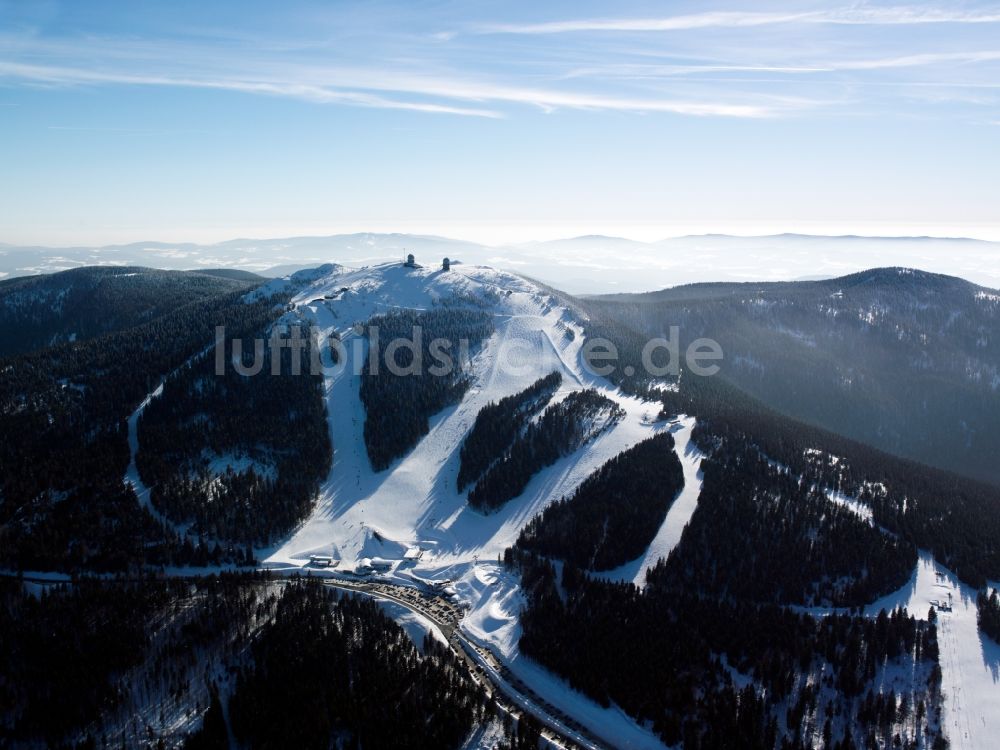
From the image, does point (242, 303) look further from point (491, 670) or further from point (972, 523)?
point (972, 523)

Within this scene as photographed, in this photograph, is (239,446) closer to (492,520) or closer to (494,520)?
(492,520)

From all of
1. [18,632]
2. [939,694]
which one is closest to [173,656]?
[18,632]

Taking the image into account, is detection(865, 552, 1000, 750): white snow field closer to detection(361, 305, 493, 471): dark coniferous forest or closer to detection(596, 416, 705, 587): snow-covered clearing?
detection(596, 416, 705, 587): snow-covered clearing

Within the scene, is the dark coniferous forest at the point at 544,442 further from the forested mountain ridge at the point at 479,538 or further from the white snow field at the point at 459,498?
the white snow field at the point at 459,498

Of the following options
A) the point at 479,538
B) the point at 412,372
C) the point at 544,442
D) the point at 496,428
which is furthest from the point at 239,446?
the point at 544,442

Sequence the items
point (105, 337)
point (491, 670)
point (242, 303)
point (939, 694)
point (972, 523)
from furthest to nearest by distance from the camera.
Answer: point (242, 303) → point (105, 337) → point (972, 523) → point (491, 670) → point (939, 694)

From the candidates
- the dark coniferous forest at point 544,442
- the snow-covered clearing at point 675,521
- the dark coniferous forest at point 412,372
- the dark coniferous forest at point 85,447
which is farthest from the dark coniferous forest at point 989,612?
the dark coniferous forest at point 85,447

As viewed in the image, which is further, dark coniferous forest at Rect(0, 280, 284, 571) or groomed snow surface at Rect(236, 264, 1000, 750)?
dark coniferous forest at Rect(0, 280, 284, 571)

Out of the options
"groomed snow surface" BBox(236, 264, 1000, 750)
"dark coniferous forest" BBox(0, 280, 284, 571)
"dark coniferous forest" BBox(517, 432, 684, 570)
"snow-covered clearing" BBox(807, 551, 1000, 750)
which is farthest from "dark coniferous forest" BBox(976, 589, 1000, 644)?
"dark coniferous forest" BBox(0, 280, 284, 571)

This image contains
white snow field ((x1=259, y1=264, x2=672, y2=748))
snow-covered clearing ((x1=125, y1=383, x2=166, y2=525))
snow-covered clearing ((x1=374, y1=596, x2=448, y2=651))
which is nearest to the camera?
snow-covered clearing ((x1=374, y1=596, x2=448, y2=651))
